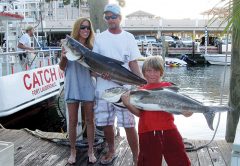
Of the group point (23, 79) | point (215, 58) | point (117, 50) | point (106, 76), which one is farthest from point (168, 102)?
point (215, 58)

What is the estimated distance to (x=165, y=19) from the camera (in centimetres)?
5869

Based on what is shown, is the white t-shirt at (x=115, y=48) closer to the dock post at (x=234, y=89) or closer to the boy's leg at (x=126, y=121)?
the boy's leg at (x=126, y=121)

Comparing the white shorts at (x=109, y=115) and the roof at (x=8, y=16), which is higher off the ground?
the roof at (x=8, y=16)

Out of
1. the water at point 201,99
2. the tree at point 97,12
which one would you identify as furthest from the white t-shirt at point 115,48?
the tree at point 97,12

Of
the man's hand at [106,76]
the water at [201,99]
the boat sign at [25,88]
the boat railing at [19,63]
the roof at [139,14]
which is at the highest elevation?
the roof at [139,14]

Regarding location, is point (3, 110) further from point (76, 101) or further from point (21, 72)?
point (76, 101)

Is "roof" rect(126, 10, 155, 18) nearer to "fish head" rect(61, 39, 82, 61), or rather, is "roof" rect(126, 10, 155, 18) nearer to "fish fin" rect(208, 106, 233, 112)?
"fish head" rect(61, 39, 82, 61)

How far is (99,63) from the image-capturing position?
12.6 ft

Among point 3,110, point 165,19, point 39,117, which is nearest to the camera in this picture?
point 3,110

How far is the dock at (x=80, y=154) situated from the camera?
15.3 feet

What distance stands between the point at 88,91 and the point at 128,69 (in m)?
0.62

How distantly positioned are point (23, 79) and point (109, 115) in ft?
17.7

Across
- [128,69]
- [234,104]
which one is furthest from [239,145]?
[234,104]

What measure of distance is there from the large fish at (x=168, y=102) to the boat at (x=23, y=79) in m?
5.28
